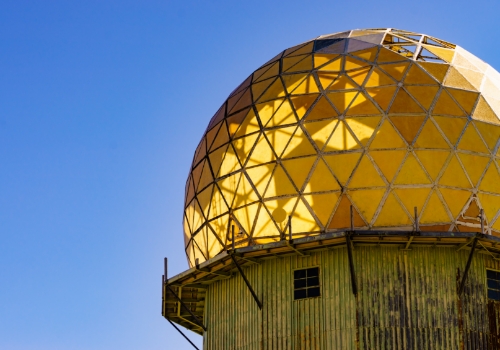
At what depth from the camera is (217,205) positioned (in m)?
30.5

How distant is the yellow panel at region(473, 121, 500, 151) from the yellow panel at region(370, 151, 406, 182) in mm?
2736

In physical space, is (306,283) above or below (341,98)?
below

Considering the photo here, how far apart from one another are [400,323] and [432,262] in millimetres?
2079

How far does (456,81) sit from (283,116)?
5.55 m

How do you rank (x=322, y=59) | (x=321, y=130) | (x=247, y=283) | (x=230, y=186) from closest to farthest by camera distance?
(x=247, y=283), (x=321, y=130), (x=230, y=186), (x=322, y=59)

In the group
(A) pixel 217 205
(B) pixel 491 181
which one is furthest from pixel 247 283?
(B) pixel 491 181

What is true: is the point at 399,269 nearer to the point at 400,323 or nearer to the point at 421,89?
the point at 400,323

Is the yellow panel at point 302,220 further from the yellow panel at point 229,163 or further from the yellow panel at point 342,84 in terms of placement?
the yellow panel at point 342,84

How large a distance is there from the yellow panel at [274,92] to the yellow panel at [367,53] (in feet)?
Answer: 8.35

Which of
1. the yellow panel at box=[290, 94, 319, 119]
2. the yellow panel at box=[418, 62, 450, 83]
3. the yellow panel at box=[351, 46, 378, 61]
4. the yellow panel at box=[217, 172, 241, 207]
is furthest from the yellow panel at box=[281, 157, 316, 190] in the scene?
the yellow panel at box=[418, 62, 450, 83]

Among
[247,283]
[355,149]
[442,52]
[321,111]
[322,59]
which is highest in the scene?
[442,52]

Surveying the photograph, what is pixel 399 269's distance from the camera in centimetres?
2797

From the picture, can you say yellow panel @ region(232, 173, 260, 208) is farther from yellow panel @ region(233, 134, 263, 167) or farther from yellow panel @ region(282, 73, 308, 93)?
yellow panel @ region(282, 73, 308, 93)

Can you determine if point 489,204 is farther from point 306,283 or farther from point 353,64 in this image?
point 353,64
